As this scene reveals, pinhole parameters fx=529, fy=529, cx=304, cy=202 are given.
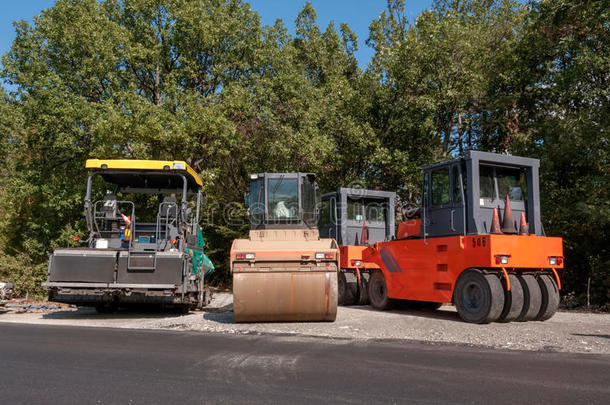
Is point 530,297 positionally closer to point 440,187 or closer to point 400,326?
point 400,326

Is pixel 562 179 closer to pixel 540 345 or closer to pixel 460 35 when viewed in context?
pixel 460 35

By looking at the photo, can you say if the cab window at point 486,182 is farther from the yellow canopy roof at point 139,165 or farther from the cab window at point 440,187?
the yellow canopy roof at point 139,165

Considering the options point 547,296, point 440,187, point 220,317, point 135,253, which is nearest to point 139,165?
point 135,253

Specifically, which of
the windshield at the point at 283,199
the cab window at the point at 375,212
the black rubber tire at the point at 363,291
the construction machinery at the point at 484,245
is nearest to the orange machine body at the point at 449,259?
the construction machinery at the point at 484,245

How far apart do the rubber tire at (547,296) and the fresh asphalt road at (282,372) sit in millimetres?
3238

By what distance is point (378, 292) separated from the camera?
12.4m

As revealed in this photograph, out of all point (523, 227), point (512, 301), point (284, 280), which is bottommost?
point (512, 301)

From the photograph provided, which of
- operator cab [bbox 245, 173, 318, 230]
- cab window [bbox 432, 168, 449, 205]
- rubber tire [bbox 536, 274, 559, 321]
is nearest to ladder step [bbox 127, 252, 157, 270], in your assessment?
operator cab [bbox 245, 173, 318, 230]

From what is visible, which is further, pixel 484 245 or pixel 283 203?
pixel 283 203

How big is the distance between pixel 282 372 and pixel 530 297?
5.83 meters

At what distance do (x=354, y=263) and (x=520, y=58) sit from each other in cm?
1049

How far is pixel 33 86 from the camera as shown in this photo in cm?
1839

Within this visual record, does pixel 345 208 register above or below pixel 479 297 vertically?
above

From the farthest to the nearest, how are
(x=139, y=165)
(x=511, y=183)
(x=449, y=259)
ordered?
(x=139, y=165) < (x=511, y=183) < (x=449, y=259)
